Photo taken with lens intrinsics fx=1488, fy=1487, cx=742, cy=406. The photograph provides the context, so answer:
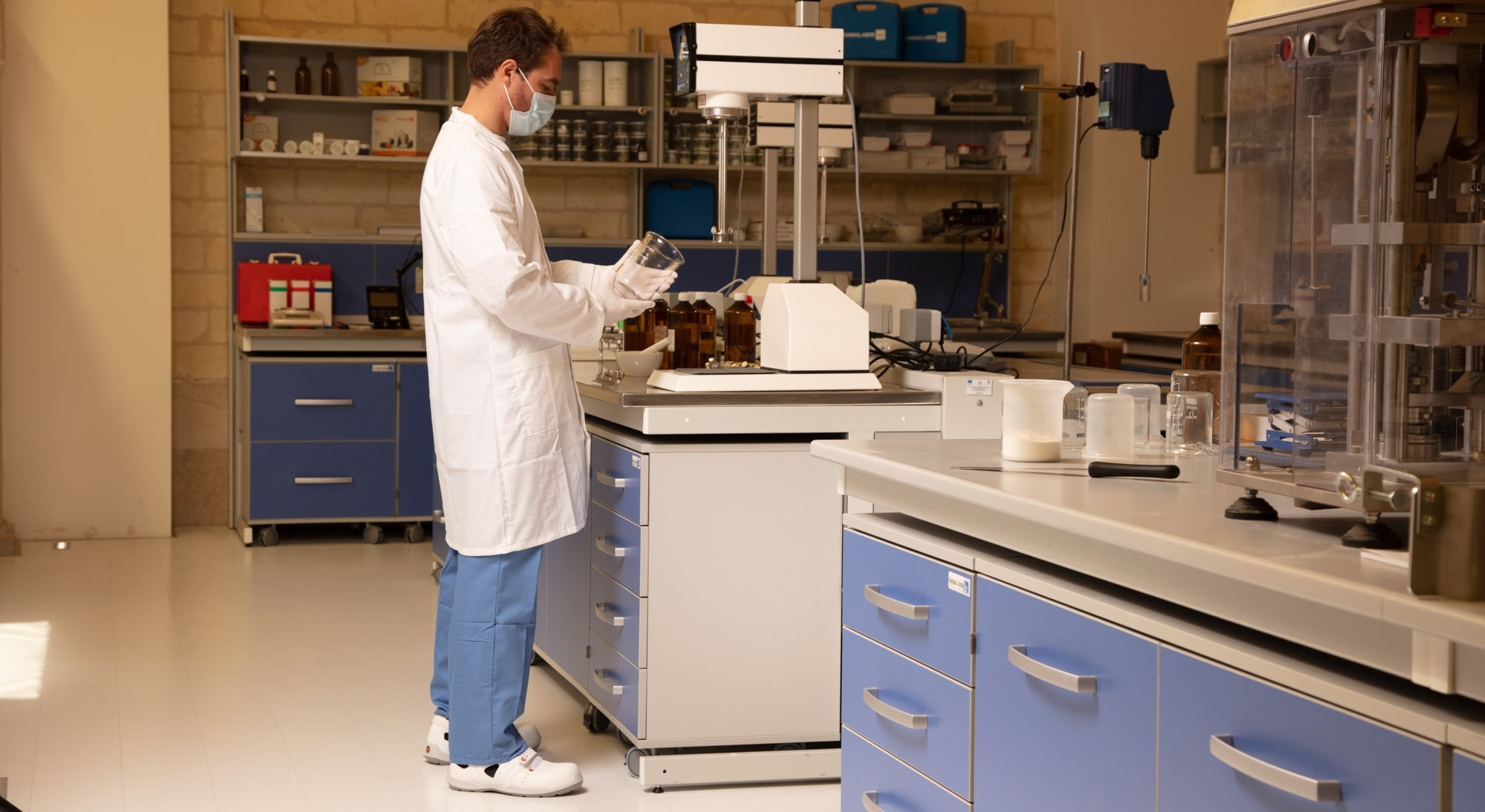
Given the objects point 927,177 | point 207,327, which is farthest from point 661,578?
point 927,177

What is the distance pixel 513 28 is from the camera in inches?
121

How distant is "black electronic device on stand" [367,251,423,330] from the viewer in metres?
6.27

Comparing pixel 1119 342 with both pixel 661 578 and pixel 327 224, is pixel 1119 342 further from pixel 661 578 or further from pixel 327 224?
pixel 661 578

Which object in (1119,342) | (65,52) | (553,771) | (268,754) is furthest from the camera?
(1119,342)

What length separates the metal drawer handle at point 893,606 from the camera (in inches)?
79.3

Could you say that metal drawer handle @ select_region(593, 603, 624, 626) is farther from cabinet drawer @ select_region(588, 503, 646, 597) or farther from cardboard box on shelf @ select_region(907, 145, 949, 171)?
cardboard box on shelf @ select_region(907, 145, 949, 171)

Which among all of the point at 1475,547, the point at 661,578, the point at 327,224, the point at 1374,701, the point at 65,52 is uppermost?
the point at 65,52

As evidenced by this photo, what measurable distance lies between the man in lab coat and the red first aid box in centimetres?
343

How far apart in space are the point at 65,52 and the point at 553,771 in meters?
4.22

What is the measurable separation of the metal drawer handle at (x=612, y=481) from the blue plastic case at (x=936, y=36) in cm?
416

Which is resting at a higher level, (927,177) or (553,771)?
(927,177)

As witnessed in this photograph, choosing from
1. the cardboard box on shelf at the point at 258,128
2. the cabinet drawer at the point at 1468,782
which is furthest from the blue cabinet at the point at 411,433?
the cabinet drawer at the point at 1468,782

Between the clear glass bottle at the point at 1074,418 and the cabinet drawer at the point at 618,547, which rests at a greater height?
the clear glass bottle at the point at 1074,418

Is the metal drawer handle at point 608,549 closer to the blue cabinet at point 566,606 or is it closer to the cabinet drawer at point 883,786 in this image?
the blue cabinet at point 566,606
